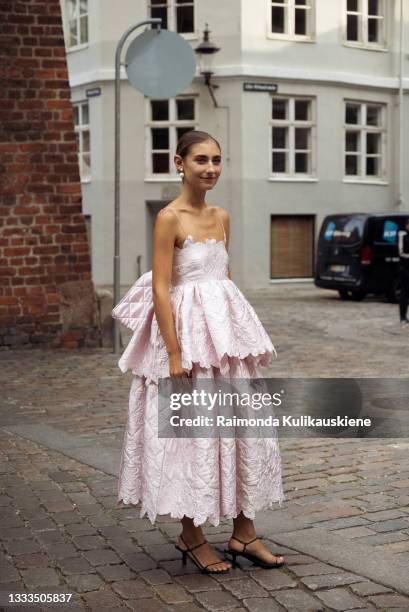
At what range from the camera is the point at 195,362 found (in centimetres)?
427

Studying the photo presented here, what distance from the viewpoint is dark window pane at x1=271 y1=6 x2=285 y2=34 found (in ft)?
97.0

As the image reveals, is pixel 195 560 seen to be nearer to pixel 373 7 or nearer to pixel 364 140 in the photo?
pixel 364 140

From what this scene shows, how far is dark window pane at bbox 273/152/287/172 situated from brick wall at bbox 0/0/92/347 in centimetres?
1787

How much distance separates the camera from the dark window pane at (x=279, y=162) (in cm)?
2994

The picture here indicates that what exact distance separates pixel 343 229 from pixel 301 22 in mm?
10099

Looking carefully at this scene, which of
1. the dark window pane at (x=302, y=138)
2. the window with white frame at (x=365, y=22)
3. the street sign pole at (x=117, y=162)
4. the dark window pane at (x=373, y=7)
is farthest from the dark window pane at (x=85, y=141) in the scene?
the street sign pole at (x=117, y=162)

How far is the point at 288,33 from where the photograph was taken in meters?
29.6

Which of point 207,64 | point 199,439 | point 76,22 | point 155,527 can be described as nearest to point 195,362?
point 199,439

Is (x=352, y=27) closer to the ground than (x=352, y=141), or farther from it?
farther from it

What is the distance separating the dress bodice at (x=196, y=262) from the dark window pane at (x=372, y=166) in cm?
2795

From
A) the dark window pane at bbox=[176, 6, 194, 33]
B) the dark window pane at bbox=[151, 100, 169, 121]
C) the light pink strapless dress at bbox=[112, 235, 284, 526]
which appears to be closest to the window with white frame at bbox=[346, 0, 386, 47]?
the dark window pane at bbox=[176, 6, 194, 33]

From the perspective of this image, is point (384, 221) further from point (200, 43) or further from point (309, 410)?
point (309, 410)

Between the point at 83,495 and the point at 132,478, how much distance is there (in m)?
1.30

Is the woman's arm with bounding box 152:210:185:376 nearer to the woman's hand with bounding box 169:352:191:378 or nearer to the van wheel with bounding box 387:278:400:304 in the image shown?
the woman's hand with bounding box 169:352:191:378
